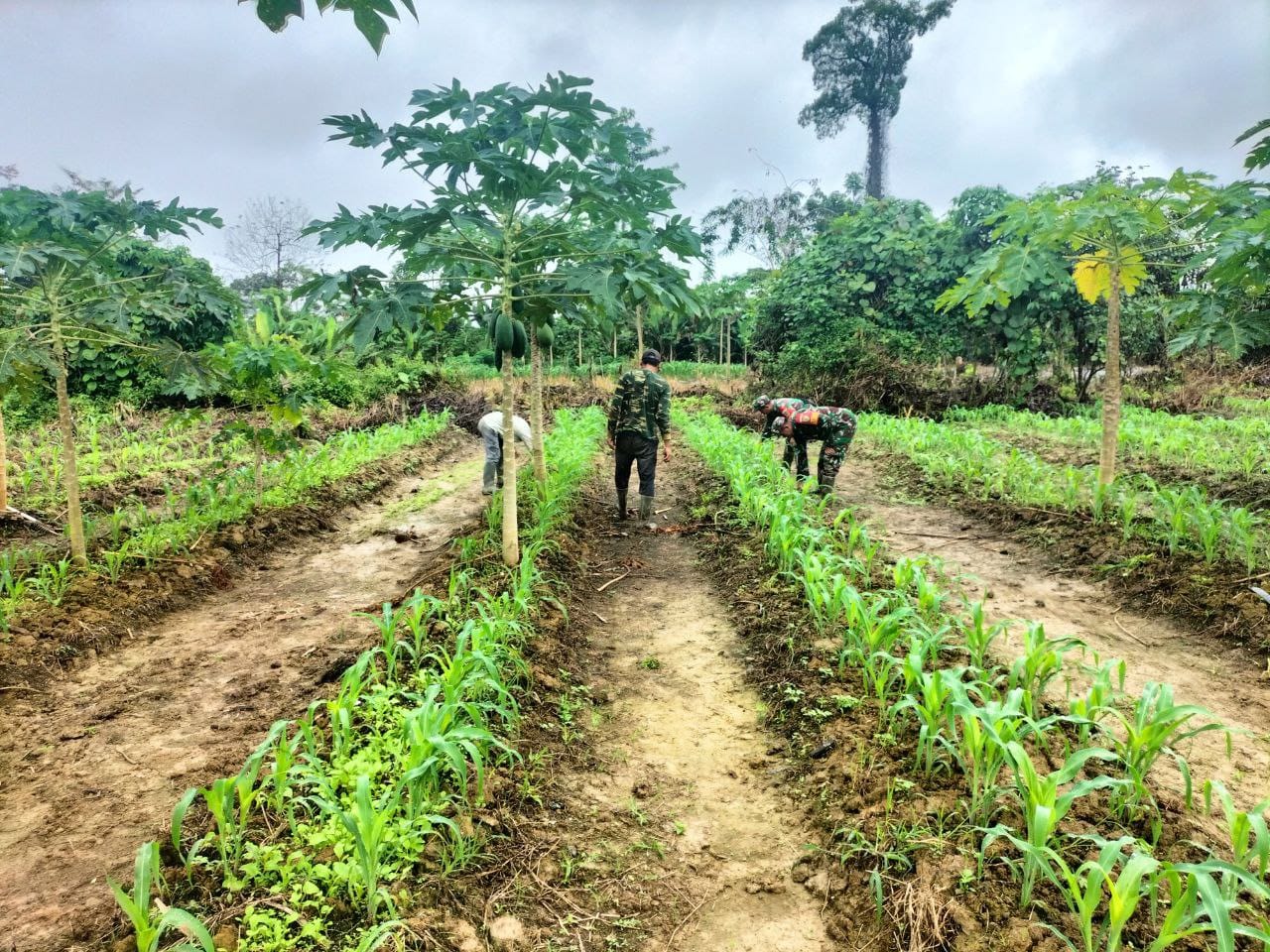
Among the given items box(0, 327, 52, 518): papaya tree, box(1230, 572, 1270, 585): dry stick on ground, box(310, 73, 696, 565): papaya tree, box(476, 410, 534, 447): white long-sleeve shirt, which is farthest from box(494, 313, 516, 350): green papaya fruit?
box(1230, 572, 1270, 585): dry stick on ground

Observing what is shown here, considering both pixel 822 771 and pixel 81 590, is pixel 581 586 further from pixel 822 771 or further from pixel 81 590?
pixel 81 590

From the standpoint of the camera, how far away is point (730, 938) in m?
2.16

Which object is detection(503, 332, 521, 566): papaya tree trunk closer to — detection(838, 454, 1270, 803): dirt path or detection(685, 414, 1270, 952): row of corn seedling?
detection(685, 414, 1270, 952): row of corn seedling

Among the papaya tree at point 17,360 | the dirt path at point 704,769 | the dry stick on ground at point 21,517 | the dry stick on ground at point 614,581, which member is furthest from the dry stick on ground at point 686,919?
the dry stick on ground at point 21,517

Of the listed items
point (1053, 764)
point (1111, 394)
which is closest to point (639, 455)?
point (1111, 394)

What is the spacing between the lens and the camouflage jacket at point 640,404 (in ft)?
22.4

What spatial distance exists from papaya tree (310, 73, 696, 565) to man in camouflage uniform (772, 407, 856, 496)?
3392 millimetres

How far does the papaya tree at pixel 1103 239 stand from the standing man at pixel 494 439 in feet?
14.8

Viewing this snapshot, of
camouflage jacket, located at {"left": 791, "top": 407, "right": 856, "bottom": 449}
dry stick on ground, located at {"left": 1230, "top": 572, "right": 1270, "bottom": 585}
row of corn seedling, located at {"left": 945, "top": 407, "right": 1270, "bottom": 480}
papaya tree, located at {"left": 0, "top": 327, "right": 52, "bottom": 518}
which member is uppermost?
papaya tree, located at {"left": 0, "top": 327, "right": 52, "bottom": 518}

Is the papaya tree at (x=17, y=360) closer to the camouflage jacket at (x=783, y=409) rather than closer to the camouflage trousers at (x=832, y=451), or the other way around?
the camouflage jacket at (x=783, y=409)

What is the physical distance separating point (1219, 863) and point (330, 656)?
13.6 ft

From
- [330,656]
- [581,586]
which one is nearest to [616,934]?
[330,656]

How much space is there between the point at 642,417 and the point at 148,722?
4.77 metres

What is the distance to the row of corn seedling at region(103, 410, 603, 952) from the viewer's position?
1.88 meters
